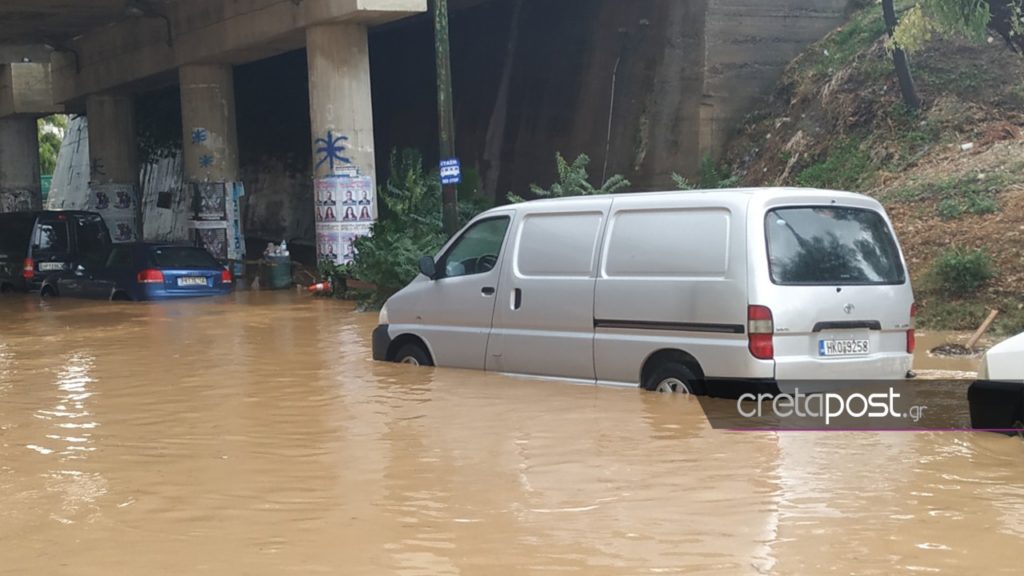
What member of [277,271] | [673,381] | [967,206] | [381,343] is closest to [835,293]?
[673,381]

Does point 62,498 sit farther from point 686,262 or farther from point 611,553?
point 686,262

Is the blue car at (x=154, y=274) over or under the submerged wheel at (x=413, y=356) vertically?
over

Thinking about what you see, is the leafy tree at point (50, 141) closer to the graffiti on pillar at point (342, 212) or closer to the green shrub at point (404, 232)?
the graffiti on pillar at point (342, 212)

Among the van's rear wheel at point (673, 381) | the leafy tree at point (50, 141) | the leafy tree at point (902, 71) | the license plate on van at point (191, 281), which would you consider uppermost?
the leafy tree at point (50, 141)

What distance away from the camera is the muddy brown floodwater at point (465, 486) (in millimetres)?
5652

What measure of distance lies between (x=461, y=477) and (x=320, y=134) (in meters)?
17.1

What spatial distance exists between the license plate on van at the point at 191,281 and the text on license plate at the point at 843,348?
1605 cm

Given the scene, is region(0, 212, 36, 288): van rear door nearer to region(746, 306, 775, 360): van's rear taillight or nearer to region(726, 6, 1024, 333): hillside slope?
region(726, 6, 1024, 333): hillside slope

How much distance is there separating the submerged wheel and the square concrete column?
85.7 ft

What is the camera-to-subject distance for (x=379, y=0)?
22344mm

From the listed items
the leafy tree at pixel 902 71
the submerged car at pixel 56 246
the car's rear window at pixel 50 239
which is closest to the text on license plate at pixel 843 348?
the leafy tree at pixel 902 71

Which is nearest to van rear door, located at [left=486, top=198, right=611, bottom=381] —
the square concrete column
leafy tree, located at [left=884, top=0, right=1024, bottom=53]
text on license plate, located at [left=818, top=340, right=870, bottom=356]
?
text on license plate, located at [left=818, top=340, right=870, bottom=356]

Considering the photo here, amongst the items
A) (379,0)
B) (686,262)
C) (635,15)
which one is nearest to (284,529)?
(686,262)

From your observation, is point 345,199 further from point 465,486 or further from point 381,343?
point 465,486
